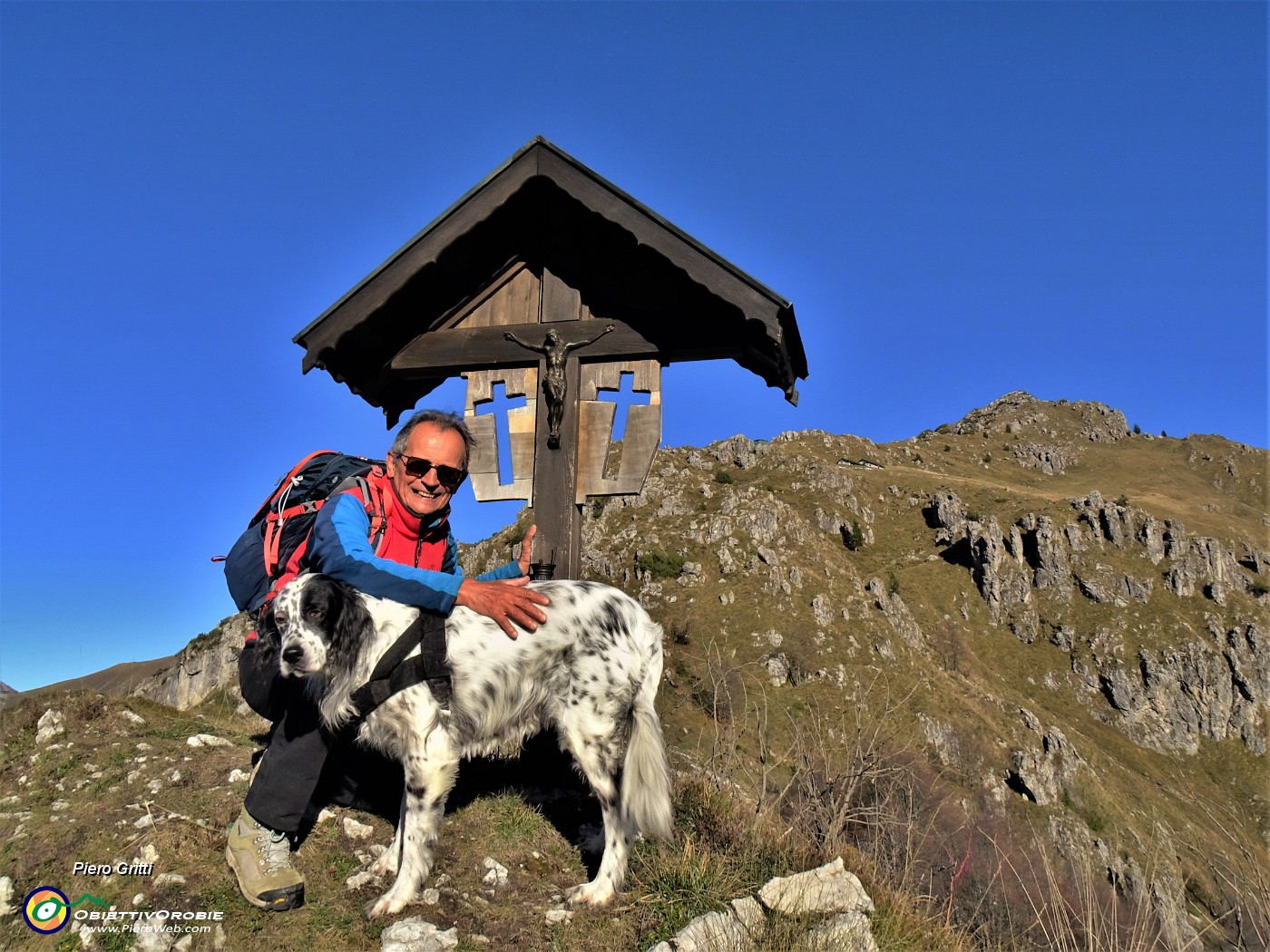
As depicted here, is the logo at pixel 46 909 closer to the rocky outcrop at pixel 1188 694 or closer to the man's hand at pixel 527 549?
the man's hand at pixel 527 549

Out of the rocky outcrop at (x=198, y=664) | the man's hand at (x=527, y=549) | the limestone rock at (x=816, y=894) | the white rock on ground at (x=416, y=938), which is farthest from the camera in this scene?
the rocky outcrop at (x=198, y=664)

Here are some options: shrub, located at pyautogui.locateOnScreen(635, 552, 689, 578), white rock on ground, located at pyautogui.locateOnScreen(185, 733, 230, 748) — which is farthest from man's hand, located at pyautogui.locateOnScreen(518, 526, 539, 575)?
shrub, located at pyautogui.locateOnScreen(635, 552, 689, 578)

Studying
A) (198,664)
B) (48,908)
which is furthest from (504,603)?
(198,664)

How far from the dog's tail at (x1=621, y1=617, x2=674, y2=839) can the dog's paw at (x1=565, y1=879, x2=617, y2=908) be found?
37cm

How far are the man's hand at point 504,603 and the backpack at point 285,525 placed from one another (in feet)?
2.68

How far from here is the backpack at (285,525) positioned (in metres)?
4.38

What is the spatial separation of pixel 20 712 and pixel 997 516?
144 meters

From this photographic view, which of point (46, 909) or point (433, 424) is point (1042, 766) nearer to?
point (433, 424)

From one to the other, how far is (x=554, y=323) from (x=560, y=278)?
456 millimetres

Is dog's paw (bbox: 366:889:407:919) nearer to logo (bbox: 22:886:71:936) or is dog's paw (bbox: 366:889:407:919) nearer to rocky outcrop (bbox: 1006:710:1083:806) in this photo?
logo (bbox: 22:886:71:936)

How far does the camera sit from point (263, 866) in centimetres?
398

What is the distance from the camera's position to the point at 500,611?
4.17m

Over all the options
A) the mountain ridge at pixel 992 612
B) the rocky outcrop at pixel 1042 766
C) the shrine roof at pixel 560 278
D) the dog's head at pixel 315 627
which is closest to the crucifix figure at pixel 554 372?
the shrine roof at pixel 560 278

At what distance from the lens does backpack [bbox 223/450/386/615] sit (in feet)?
14.4
